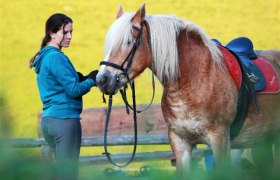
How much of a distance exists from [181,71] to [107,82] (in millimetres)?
632

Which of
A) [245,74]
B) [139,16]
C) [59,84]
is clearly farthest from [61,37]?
[245,74]

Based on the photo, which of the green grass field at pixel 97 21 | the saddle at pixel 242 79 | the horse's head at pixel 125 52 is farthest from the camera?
the green grass field at pixel 97 21

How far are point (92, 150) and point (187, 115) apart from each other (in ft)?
17.5

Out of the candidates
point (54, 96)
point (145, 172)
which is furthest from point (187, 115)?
point (145, 172)

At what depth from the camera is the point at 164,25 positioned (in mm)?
5027

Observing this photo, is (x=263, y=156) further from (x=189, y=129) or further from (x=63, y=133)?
(x=189, y=129)

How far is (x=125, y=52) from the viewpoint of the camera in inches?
192

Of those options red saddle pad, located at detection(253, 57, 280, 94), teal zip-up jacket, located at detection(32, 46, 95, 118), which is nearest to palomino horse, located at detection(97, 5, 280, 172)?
teal zip-up jacket, located at detection(32, 46, 95, 118)

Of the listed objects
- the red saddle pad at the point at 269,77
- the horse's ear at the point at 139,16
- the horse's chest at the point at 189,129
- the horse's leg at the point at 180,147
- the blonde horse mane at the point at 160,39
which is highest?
the horse's ear at the point at 139,16

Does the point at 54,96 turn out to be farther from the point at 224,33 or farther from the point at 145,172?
the point at 224,33

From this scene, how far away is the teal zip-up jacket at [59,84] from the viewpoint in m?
4.63

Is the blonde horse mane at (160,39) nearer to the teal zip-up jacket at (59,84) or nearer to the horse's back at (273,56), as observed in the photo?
the teal zip-up jacket at (59,84)

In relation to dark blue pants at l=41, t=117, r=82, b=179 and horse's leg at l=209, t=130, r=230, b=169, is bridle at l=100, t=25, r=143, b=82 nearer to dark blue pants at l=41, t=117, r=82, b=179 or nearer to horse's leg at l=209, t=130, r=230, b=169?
dark blue pants at l=41, t=117, r=82, b=179

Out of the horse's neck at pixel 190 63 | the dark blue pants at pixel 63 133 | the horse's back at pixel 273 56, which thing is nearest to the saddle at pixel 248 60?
the horse's back at pixel 273 56
